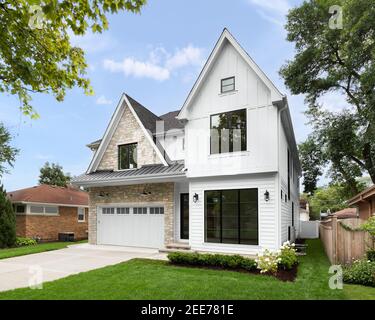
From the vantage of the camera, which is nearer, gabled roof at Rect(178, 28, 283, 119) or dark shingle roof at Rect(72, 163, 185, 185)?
gabled roof at Rect(178, 28, 283, 119)

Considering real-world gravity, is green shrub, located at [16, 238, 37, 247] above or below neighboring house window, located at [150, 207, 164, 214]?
below

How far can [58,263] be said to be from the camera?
11836 mm

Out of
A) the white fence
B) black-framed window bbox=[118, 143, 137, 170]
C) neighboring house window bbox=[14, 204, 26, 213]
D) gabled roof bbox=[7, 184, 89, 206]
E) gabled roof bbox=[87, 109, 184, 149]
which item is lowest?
the white fence

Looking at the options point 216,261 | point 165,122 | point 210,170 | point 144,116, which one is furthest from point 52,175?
point 216,261

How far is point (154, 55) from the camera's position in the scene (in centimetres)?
1255

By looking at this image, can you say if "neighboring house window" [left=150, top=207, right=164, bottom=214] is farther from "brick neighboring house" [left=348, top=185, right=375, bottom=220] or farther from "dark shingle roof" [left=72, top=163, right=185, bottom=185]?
"brick neighboring house" [left=348, top=185, right=375, bottom=220]

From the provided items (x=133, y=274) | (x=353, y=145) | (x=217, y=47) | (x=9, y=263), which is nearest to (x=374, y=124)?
(x=353, y=145)

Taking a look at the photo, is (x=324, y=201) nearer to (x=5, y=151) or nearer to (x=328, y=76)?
(x=328, y=76)

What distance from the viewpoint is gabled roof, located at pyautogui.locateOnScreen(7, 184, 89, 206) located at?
21906 mm

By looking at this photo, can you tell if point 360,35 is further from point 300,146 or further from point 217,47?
point 300,146

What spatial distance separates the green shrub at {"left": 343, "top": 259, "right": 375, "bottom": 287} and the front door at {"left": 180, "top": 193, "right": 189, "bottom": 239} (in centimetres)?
787

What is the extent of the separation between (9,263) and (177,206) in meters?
7.55

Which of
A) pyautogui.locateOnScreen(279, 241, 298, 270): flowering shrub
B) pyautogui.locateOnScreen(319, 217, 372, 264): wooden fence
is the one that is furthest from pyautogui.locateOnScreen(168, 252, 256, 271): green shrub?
pyautogui.locateOnScreen(319, 217, 372, 264): wooden fence

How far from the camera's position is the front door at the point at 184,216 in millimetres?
15047
